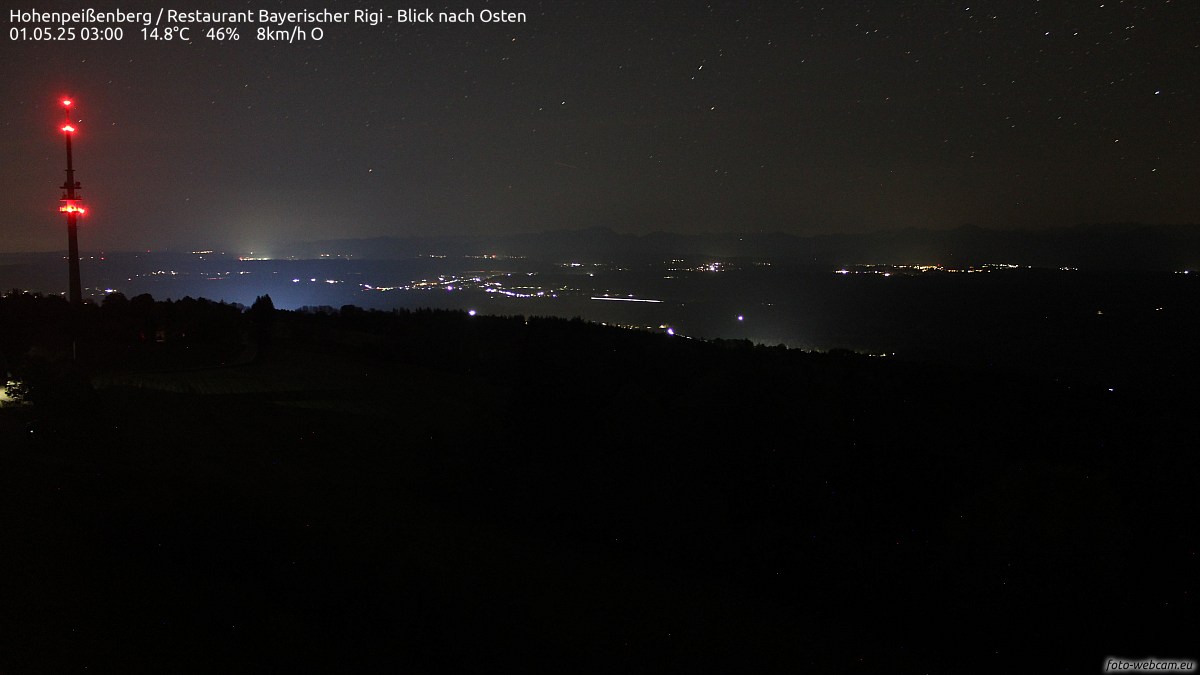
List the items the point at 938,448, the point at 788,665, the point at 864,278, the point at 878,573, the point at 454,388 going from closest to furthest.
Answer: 1. the point at 788,665
2. the point at 878,573
3. the point at 938,448
4. the point at 454,388
5. the point at 864,278

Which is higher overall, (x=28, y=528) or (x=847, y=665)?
(x=28, y=528)

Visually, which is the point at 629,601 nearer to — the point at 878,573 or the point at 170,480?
A: the point at 878,573

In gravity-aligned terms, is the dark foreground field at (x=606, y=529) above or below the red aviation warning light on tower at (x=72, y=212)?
below

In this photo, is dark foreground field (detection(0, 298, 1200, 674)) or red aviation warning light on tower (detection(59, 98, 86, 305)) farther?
red aviation warning light on tower (detection(59, 98, 86, 305))

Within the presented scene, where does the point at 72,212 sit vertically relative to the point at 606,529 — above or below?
above

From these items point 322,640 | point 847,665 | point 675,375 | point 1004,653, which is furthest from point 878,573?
point 675,375

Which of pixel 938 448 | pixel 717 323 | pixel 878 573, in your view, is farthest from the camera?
pixel 717 323

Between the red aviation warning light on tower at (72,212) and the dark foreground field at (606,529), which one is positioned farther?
the red aviation warning light on tower at (72,212)

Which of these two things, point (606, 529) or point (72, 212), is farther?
point (72, 212)
